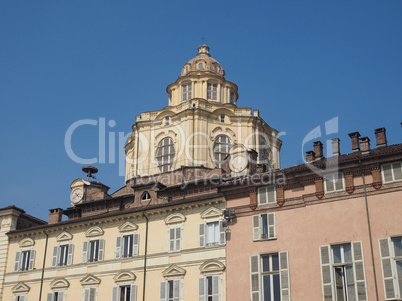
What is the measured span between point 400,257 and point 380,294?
219 cm

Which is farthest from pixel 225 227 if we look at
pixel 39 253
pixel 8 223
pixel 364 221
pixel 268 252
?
pixel 8 223

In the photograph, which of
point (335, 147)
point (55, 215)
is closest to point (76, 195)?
point (55, 215)

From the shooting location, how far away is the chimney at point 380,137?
1439 inches

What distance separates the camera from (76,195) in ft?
169

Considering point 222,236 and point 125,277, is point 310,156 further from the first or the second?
point 125,277

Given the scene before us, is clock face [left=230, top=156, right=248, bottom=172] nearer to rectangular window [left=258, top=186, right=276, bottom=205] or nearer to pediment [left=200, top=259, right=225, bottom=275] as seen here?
rectangular window [left=258, top=186, right=276, bottom=205]

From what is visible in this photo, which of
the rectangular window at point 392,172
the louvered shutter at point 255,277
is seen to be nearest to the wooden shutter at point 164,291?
the louvered shutter at point 255,277

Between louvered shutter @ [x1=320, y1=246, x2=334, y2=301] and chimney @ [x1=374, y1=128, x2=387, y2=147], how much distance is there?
8340mm

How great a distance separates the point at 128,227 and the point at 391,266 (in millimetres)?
18200

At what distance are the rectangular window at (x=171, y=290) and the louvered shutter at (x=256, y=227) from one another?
5.99 m

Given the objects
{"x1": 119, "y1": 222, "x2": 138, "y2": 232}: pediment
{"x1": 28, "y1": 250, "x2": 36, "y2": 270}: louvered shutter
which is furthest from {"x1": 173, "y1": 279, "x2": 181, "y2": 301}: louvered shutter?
{"x1": 28, "y1": 250, "x2": 36, "y2": 270}: louvered shutter

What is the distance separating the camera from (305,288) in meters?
32.2

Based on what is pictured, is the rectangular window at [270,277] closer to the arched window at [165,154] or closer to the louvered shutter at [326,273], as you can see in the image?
the louvered shutter at [326,273]

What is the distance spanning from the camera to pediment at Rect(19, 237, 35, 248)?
146ft
